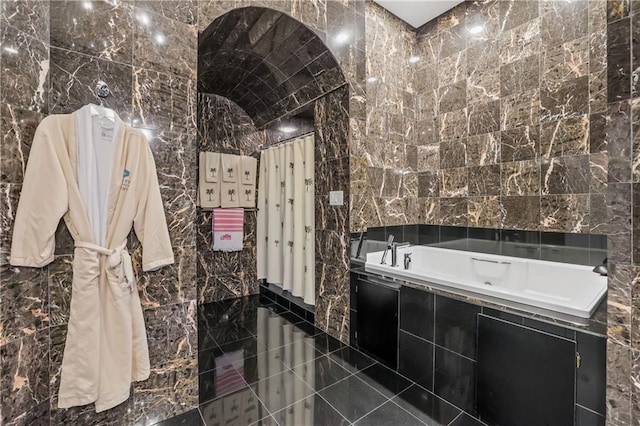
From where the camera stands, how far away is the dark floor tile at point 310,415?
62.2 inches

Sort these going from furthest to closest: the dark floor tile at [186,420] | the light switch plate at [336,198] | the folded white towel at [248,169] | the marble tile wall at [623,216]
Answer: the folded white towel at [248,169]
the light switch plate at [336,198]
the dark floor tile at [186,420]
the marble tile wall at [623,216]

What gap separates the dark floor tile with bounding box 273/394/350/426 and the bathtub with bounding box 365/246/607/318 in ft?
3.23

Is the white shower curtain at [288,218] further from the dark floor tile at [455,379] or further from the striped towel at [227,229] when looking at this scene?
the dark floor tile at [455,379]

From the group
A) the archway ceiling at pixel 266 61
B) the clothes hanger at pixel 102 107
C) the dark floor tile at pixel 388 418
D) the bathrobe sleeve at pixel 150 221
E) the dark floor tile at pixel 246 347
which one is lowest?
the dark floor tile at pixel 388 418

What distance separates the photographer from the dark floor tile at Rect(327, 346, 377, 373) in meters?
2.14

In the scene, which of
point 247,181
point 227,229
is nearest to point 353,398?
point 227,229

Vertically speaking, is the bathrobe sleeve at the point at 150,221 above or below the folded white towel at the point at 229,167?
below

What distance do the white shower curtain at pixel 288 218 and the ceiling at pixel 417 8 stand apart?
159 centimetres

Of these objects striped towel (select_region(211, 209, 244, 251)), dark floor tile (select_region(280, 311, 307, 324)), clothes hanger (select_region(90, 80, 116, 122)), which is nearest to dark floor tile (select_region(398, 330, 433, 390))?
dark floor tile (select_region(280, 311, 307, 324))

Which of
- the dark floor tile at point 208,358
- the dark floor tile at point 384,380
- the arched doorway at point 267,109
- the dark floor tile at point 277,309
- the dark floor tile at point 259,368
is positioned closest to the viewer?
the dark floor tile at point 384,380

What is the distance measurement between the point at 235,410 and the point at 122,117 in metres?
1.76

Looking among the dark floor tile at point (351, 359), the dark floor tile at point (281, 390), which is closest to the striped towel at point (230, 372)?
the dark floor tile at point (281, 390)

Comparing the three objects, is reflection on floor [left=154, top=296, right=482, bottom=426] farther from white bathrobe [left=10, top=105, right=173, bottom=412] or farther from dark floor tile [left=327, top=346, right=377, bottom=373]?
white bathrobe [left=10, top=105, right=173, bottom=412]

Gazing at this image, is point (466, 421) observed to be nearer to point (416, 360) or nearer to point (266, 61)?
point (416, 360)
